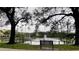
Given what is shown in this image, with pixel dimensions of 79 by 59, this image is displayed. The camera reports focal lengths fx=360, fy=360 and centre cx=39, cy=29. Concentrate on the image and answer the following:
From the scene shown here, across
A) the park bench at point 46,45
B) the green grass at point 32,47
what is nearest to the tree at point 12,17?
the green grass at point 32,47

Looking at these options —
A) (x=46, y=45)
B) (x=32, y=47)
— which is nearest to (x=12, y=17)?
(x=32, y=47)

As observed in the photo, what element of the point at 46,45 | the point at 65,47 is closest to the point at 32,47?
the point at 46,45

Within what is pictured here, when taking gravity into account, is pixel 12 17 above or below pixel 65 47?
above

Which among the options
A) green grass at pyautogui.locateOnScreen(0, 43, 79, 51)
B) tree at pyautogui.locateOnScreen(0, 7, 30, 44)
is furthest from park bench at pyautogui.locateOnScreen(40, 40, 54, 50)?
tree at pyautogui.locateOnScreen(0, 7, 30, 44)

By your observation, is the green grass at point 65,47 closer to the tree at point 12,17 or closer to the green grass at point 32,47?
→ the green grass at point 32,47

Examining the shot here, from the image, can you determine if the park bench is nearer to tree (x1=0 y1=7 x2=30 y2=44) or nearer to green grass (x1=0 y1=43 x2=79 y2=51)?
green grass (x1=0 y1=43 x2=79 y2=51)

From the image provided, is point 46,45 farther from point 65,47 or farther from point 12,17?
point 12,17

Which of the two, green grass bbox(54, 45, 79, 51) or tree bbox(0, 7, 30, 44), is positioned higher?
tree bbox(0, 7, 30, 44)

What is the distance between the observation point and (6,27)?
290 inches
